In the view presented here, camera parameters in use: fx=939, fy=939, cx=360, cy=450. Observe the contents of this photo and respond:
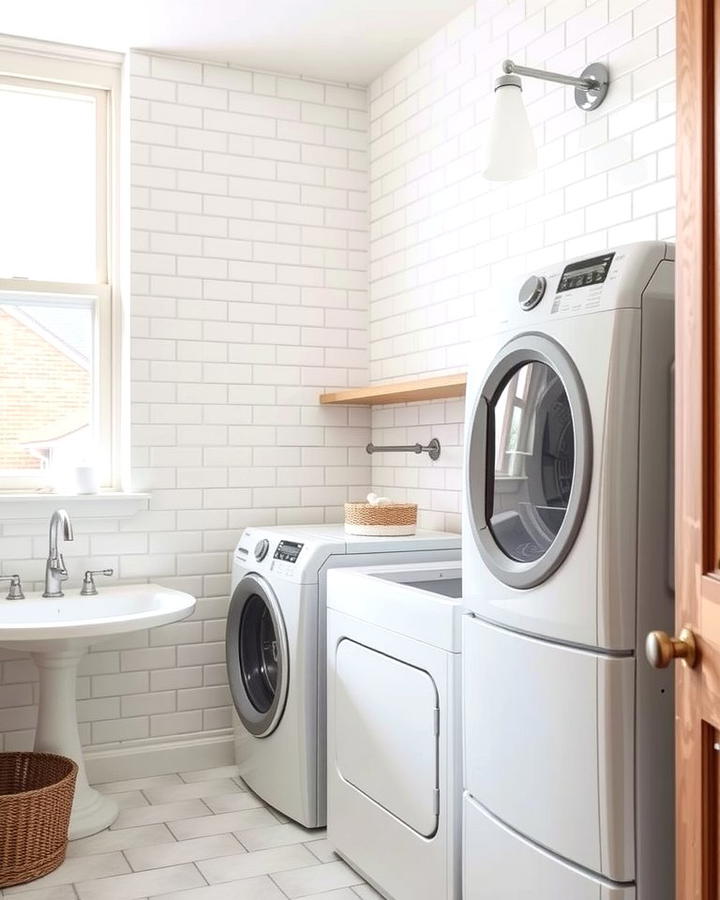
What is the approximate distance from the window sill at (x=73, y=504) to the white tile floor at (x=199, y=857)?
3.30 ft

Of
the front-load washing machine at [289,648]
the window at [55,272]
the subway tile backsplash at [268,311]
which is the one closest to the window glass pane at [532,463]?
the front-load washing machine at [289,648]

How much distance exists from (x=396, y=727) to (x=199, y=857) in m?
0.87

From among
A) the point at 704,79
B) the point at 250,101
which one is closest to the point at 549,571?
the point at 704,79

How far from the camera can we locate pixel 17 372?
3.52 metres

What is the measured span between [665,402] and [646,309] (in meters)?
0.17

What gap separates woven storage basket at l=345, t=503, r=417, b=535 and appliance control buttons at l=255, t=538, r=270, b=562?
11.5 inches

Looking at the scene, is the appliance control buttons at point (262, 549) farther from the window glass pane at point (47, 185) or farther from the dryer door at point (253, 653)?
the window glass pane at point (47, 185)

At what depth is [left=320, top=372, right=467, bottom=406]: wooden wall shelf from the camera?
9.81ft

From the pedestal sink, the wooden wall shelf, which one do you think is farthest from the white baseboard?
the wooden wall shelf

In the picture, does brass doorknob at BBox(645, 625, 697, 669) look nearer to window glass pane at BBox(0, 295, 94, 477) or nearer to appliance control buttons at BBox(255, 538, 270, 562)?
appliance control buttons at BBox(255, 538, 270, 562)

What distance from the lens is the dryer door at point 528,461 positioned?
1.77 metres

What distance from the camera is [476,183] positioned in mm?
3195

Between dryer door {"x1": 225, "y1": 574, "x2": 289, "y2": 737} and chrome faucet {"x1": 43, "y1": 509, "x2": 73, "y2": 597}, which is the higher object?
chrome faucet {"x1": 43, "y1": 509, "x2": 73, "y2": 597}

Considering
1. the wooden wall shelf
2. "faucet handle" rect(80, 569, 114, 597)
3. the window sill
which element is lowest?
"faucet handle" rect(80, 569, 114, 597)
